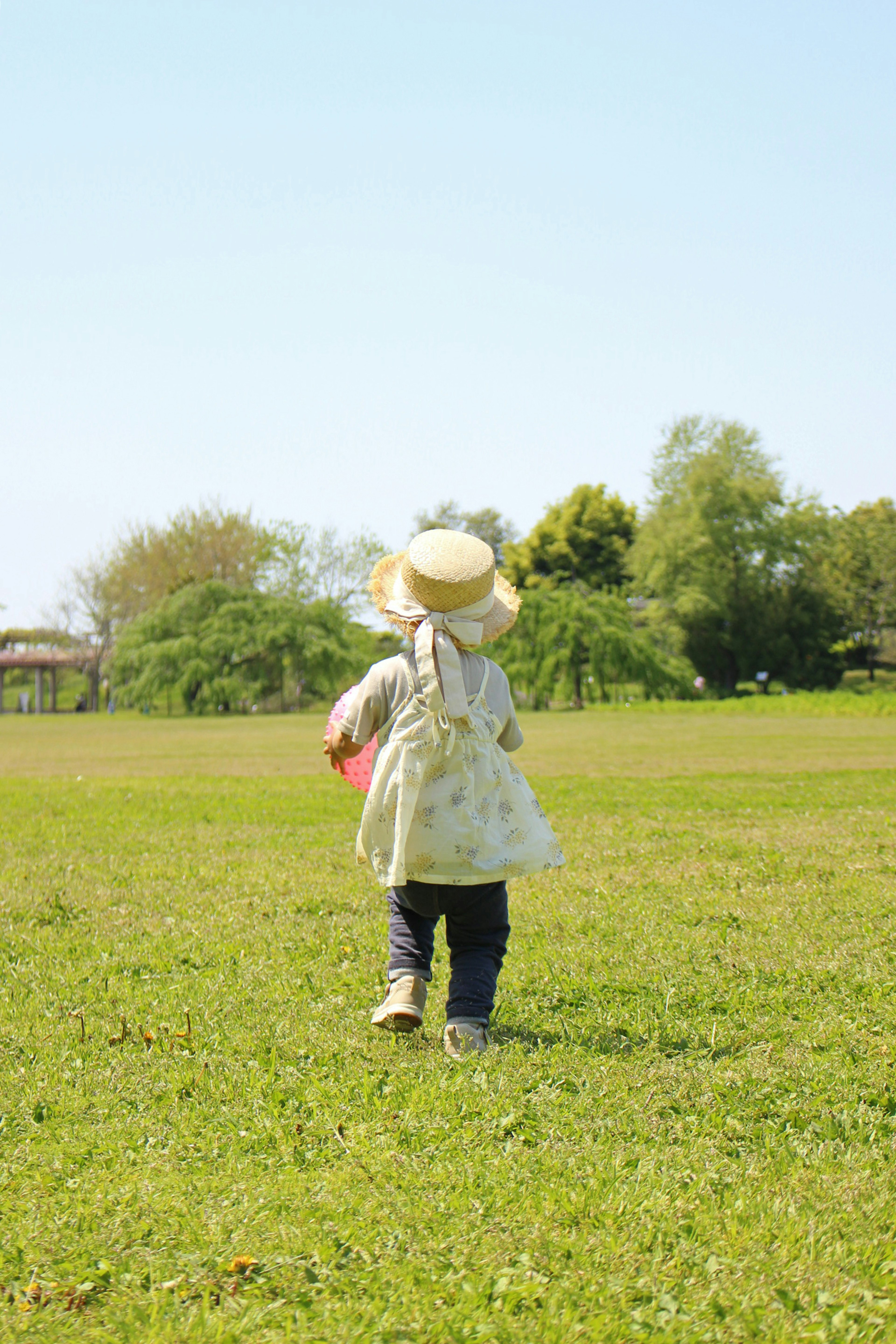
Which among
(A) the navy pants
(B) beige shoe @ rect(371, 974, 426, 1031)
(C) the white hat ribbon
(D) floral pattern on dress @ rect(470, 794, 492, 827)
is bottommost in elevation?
(B) beige shoe @ rect(371, 974, 426, 1031)

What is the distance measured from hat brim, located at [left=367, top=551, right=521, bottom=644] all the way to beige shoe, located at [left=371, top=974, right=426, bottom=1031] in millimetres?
1266

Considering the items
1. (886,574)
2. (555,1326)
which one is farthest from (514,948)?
(886,574)

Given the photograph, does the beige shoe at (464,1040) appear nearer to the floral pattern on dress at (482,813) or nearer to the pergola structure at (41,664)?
the floral pattern on dress at (482,813)

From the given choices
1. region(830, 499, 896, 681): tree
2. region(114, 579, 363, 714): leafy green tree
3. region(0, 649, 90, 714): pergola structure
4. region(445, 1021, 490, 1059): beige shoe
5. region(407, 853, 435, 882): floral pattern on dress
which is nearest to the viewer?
region(445, 1021, 490, 1059): beige shoe

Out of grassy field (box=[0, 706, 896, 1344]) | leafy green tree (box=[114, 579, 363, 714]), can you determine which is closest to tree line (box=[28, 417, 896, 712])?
leafy green tree (box=[114, 579, 363, 714])

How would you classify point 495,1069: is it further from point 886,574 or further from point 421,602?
point 886,574

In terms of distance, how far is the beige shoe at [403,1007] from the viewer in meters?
3.71

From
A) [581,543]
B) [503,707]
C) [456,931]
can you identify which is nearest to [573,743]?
[503,707]

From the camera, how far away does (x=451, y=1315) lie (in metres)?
2.09

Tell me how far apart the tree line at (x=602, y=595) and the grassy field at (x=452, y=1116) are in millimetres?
37044

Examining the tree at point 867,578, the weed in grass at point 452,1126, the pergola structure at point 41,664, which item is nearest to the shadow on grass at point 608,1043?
the weed in grass at point 452,1126

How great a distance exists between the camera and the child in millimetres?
3775

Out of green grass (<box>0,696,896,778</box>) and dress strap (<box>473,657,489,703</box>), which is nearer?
dress strap (<box>473,657,489,703</box>)

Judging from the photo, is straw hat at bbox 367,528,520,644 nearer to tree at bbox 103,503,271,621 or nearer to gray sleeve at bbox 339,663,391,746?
gray sleeve at bbox 339,663,391,746
